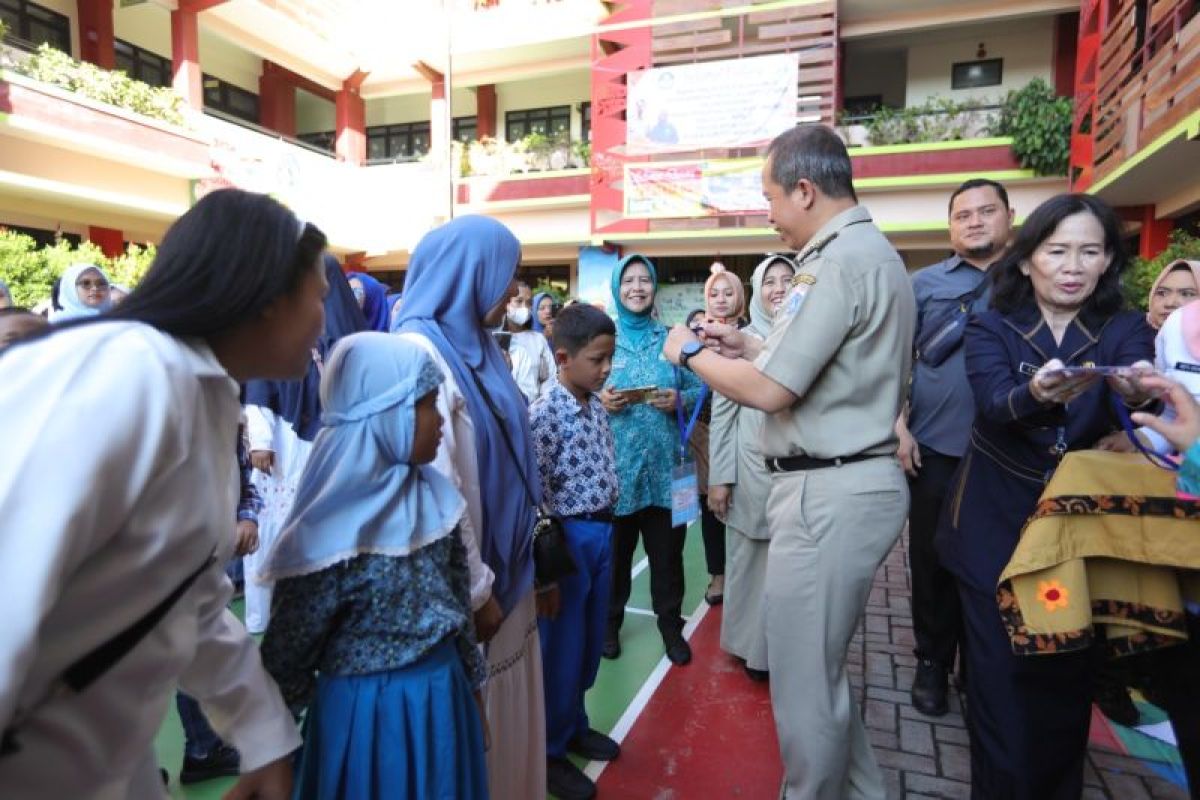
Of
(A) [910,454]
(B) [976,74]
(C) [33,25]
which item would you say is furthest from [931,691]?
(C) [33,25]

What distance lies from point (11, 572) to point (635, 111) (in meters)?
14.3

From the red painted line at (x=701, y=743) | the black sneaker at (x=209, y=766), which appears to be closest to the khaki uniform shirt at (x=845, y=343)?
the red painted line at (x=701, y=743)

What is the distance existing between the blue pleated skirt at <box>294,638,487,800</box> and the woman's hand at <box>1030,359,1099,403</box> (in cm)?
147

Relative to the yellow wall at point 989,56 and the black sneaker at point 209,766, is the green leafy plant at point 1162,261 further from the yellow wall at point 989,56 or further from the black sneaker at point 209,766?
the black sneaker at point 209,766

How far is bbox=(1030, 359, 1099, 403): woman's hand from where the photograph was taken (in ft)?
5.27

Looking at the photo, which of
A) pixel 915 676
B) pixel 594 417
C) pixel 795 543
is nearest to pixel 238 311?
pixel 795 543

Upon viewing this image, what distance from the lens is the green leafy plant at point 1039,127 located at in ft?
36.7

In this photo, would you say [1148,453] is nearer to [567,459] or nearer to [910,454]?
[910,454]

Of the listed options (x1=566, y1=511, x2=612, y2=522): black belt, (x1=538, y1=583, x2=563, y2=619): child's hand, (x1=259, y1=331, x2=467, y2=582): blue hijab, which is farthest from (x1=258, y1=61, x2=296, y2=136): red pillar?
(x1=259, y1=331, x2=467, y2=582): blue hijab

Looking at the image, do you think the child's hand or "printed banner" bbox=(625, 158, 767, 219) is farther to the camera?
"printed banner" bbox=(625, 158, 767, 219)

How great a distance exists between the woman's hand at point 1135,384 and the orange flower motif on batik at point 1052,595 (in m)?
0.48

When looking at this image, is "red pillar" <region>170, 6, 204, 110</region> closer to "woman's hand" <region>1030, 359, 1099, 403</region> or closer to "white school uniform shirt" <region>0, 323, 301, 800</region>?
"white school uniform shirt" <region>0, 323, 301, 800</region>

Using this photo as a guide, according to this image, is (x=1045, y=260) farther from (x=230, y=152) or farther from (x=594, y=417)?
(x=230, y=152)

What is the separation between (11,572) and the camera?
0.64 m
